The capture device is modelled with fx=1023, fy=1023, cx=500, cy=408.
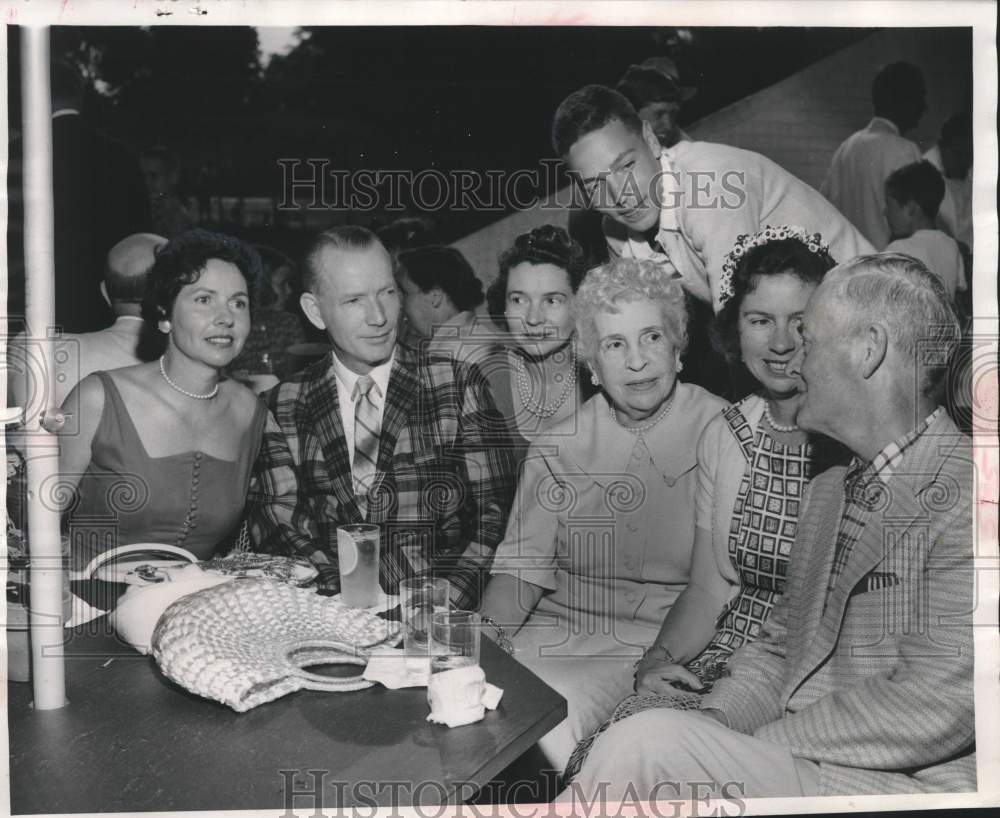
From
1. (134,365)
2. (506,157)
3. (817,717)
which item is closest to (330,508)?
(134,365)

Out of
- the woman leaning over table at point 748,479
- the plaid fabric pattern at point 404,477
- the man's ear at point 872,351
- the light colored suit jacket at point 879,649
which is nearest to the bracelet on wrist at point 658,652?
the woman leaning over table at point 748,479

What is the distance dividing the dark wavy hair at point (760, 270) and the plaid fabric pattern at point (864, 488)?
0.46 m

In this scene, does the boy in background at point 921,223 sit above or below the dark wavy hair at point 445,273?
above

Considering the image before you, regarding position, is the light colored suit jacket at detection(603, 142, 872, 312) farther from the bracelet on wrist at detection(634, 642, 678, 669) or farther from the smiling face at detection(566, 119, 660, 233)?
the bracelet on wrist at detection(634, 642, 678, 669)

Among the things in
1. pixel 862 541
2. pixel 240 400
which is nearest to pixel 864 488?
pixel 862 541

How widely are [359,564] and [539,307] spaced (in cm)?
86

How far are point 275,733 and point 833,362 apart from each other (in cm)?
172

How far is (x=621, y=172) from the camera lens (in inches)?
111

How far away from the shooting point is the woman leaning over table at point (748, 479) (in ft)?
9.25

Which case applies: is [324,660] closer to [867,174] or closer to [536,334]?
[536,334]

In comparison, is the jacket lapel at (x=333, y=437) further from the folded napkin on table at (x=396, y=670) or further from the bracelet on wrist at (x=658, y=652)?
the bracelet on wrist at (x=658, y=652)

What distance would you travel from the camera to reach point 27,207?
8.93ft

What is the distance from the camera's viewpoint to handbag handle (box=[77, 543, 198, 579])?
2781mm

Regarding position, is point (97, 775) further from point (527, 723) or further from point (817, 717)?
point (817, 717)
